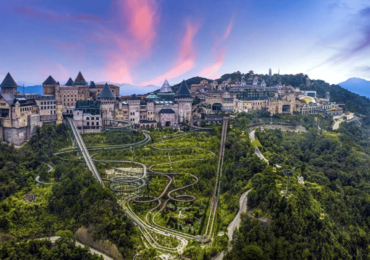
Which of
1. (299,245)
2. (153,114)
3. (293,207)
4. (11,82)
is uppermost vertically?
(11,82)

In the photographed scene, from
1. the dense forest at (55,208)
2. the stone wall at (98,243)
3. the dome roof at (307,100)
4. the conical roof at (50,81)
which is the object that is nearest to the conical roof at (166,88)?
the conical roof at (50,81)

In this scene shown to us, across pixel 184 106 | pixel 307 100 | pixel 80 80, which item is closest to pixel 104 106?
pixel 80 80

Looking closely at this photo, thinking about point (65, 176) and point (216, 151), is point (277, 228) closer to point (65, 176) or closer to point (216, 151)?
point (216, 151)

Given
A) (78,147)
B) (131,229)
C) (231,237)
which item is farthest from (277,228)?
(78,147)

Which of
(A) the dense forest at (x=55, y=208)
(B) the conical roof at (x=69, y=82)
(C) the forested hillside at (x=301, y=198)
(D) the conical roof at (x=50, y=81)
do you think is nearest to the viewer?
(C) the forested hillside at (x=301, y=198)


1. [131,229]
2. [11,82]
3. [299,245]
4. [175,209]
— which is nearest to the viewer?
[299,245]

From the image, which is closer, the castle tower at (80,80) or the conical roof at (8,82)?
the conical roof at (8,82)

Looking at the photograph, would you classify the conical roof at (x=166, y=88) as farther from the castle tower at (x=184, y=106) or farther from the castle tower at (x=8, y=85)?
the castle tower at (x=8, y=85)

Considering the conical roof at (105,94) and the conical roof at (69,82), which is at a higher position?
the conical roof at (69,82)
